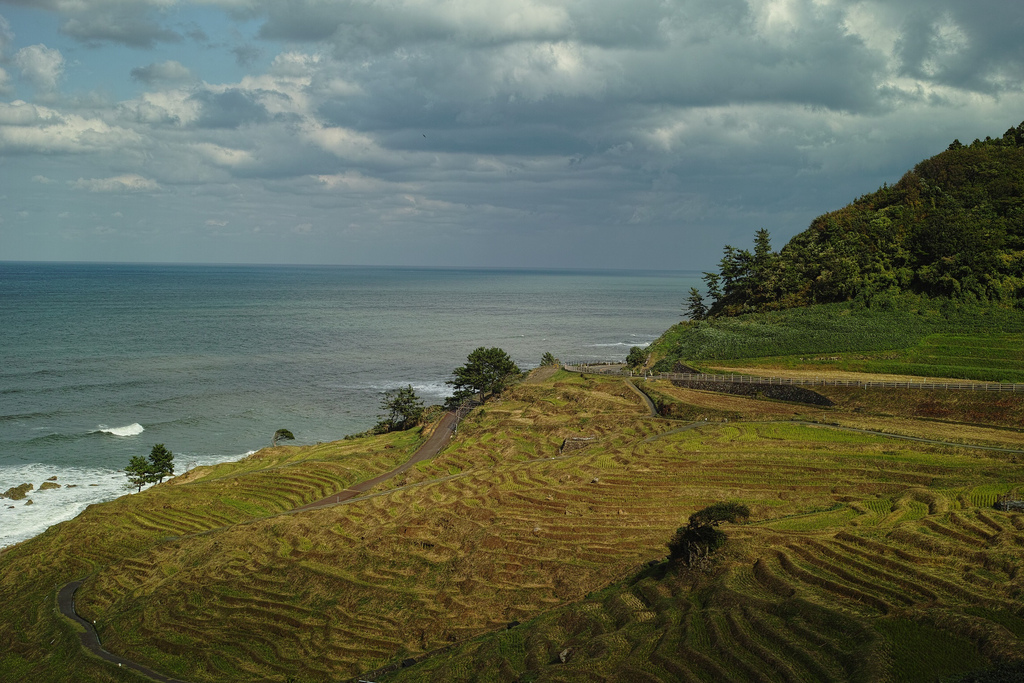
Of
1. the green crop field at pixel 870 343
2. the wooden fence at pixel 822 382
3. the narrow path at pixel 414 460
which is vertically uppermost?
the green crop field at pixel 870 343

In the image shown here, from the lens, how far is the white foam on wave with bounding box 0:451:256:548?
216ft

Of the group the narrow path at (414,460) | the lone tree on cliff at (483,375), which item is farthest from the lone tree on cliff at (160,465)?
the lone tree on cliff at (483,375)

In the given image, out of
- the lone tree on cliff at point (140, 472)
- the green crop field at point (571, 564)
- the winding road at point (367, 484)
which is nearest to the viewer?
the green crop field at point (571, 564)

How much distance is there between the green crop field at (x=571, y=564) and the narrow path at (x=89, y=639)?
0.62 m

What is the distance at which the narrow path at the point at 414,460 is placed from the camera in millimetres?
64438

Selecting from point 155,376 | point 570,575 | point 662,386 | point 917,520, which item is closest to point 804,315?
point 662,386

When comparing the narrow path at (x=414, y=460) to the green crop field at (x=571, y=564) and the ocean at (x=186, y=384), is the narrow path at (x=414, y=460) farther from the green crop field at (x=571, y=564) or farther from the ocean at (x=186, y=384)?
the ocean at (x=186, y=384)

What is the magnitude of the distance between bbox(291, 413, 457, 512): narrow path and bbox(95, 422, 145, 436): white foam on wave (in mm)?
39807

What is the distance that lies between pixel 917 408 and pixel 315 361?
108210 millimetres

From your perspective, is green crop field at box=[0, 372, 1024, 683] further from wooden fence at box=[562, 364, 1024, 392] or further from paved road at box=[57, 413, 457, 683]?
wooden fence at box=[562, 364, 1024, 392]

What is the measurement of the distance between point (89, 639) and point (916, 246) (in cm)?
11269

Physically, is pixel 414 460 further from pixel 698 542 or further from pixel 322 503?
pixel 698 542

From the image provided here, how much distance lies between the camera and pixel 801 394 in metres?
81.6

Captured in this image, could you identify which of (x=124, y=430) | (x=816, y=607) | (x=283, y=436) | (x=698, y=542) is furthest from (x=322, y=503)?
(x=124, y=430)
